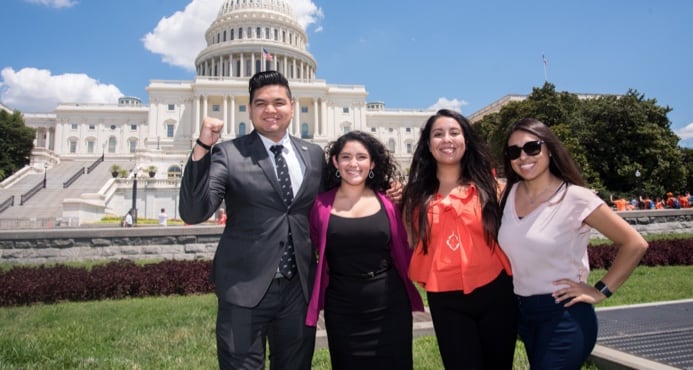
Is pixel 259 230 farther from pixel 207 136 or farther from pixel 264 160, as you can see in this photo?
pixel 207 136

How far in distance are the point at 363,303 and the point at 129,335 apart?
427cm

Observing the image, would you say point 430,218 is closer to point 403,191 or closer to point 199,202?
point 403,191

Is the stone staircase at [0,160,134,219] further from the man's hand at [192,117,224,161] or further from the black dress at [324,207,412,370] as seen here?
the black dress at [324,207,412,370]

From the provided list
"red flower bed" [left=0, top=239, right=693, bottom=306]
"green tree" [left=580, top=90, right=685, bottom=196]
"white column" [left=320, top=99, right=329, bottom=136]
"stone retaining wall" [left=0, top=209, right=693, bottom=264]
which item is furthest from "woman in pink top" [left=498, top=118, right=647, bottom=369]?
"white column" [left=320, top=99, right=329, bottom=136]

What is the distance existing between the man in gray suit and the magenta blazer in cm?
8

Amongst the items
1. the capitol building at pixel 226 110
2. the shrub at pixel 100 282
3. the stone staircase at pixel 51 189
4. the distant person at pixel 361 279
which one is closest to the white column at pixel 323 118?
the capitol building at pixel 226 110

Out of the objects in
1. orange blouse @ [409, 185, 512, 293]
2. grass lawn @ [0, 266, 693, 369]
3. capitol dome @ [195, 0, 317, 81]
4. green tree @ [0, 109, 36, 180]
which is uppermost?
capitol dome @ [195, 0, 317, 81]

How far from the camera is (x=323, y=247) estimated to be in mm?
3309

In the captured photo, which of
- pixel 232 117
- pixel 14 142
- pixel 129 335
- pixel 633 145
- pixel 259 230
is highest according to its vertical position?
pixel 232 117

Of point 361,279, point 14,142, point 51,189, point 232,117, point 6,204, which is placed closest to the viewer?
point 361,279

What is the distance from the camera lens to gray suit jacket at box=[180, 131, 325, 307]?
3.06 meters

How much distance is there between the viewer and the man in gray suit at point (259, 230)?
121 inches

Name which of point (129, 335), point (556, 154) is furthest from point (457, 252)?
point (129, 335)

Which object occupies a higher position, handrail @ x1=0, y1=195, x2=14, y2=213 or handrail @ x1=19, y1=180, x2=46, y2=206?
handrail @ x1=19, y1=180, x2=46, y2=206
